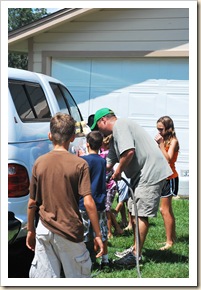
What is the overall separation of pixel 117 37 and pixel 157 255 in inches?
211

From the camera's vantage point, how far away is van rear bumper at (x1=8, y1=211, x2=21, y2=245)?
448cm

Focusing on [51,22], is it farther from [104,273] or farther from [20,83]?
[104,273]

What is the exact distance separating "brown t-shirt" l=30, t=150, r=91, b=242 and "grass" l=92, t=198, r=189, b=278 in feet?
4.87

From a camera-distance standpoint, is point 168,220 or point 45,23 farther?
point 45,23

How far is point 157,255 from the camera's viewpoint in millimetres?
5820

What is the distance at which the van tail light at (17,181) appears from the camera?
4543mm

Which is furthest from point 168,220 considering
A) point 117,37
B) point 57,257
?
point 117,37

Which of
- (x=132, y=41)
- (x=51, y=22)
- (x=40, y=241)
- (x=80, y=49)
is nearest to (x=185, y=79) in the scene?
(x=132, y=41)

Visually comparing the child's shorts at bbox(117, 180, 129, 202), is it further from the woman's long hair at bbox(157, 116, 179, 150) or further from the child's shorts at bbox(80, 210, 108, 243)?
the child's shorts at bbox(80, 210, 108, 243)

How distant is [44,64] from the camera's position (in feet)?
33.7

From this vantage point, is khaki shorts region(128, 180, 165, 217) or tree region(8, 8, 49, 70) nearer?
khaki shorts region(128, 180, 165, 217)

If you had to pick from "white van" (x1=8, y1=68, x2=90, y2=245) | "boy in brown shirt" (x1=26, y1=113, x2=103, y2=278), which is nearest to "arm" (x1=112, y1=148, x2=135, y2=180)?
"white van" (x1=8, y1=68, x2=90, y2=245)

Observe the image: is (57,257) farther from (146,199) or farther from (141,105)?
(141,105)

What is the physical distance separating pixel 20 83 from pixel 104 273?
86.4 inches
